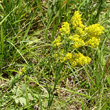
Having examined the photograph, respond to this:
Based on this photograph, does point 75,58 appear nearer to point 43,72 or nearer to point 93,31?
point 93,31

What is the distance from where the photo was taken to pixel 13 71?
6.69 feet

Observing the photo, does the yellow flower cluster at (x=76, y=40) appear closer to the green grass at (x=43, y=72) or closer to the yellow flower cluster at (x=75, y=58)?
the yellow flower cluster at (x=75, y=58)

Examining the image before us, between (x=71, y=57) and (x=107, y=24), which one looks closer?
(x=71, y=57)

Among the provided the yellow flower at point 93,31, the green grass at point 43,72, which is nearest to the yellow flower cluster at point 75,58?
the yellow flower at point 93,31

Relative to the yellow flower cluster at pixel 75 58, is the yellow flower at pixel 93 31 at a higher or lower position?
higher

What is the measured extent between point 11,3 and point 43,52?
699mm

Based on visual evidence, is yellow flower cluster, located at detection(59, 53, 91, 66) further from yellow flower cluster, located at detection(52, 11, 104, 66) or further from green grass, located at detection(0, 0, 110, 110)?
green grass, located at detection(0, 0, 110, 110)

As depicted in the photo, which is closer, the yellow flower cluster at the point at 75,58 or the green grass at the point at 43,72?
the yellow flower cluster at the point at 75,58

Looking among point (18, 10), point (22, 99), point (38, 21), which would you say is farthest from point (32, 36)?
point (22, 99)

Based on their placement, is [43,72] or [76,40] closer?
[76,40]

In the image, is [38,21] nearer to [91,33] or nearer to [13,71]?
[13,71]

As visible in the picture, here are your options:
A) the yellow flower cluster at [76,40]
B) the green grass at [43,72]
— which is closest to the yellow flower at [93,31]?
the yellow flower cluster at [76,40]

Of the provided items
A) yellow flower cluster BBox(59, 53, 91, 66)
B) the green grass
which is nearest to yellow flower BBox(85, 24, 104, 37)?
yellow flower cluster BBox(59, 53, 91, 66)

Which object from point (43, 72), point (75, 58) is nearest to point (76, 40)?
point (75, 58)
